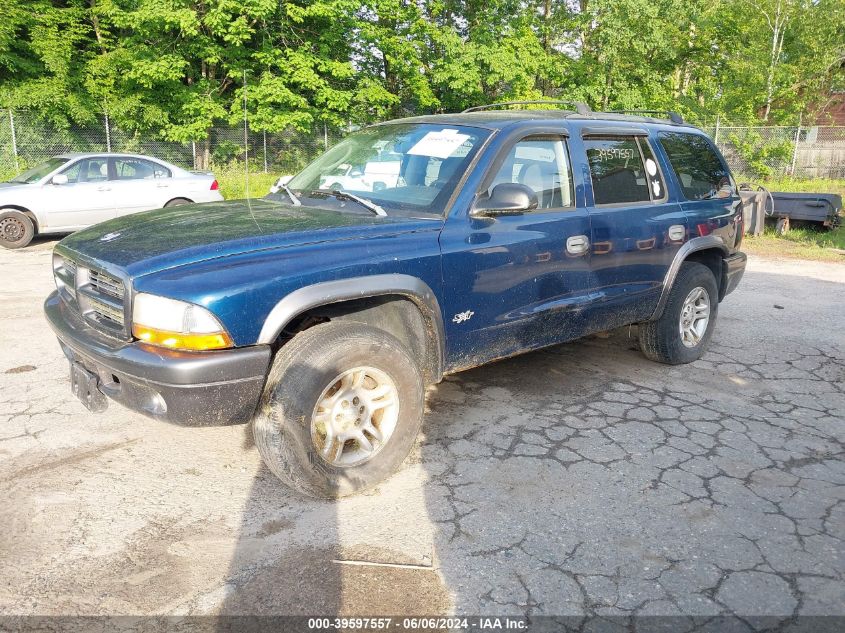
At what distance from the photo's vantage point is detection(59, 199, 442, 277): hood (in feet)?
9.98

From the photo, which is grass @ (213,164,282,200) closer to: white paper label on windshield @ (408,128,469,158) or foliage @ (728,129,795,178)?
white paper label on windshield @ (408,128,469,158)

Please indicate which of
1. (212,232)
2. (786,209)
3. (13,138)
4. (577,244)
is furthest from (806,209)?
(13,138)

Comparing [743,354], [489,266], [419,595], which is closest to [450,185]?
[489,266]

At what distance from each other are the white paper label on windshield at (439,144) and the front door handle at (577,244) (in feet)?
2.91

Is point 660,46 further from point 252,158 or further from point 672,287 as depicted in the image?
point 672,287

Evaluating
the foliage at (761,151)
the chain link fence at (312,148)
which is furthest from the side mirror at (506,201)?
the foliage at (761,151)

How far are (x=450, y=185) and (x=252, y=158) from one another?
18.2 m

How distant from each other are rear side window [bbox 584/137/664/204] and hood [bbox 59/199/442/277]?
1447 millimetres

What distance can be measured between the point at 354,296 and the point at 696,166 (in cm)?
350

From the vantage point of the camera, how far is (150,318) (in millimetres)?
2906

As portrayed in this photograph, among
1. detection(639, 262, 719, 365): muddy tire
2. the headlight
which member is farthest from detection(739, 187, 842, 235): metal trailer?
the headlight

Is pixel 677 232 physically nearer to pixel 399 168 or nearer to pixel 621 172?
pixel 621 172

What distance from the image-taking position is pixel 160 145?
65.2 feet

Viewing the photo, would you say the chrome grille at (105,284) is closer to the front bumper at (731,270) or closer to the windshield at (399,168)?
the windshield at (399,168)
